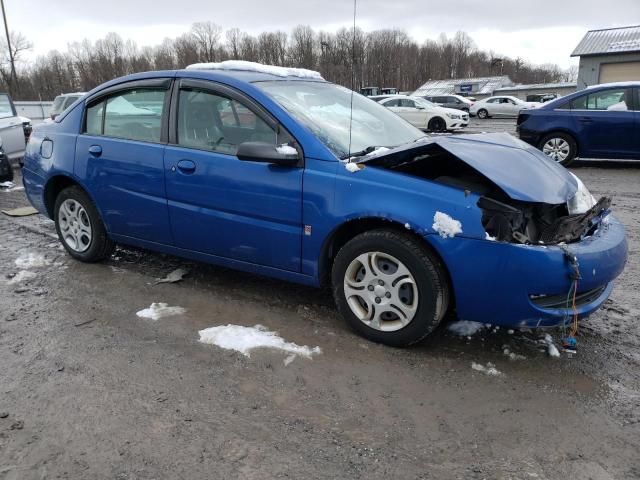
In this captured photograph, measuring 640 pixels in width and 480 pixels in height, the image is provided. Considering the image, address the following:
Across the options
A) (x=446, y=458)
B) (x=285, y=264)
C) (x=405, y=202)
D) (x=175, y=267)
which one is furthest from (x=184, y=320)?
(x=446, y=458)

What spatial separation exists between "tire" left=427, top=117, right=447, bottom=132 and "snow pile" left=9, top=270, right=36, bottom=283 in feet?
59.8

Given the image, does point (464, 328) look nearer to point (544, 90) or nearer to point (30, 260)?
point (30, 260)

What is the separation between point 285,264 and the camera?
3.26m

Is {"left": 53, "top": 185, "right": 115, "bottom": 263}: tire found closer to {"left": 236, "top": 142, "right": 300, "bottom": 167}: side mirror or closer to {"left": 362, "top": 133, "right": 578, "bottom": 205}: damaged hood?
{"left": 236, "top": 142, "right": 300, "bottom": 167}: side mirror

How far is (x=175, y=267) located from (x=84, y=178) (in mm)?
1041

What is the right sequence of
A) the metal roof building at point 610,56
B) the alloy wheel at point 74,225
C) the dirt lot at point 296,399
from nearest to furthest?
the dirt lot at point 296,399, the alloy wheel at point 74,225, the metal roof building at point 610,56

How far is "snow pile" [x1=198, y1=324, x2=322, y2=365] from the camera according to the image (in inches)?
119

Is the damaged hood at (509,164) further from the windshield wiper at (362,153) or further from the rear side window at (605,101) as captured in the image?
the rear side window at (605,101)

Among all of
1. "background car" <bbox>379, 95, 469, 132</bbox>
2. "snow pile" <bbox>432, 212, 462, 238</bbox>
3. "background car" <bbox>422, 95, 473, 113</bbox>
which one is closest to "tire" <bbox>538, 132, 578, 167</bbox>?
"snow pile" <bbox>432, 212, 462, 238</bbox>

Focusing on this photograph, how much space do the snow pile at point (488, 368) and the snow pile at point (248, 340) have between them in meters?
0.89

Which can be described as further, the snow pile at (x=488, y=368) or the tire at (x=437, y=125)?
the tire at (x=437, y=125)

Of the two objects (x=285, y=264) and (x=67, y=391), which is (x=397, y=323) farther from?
(x=67, y=391)

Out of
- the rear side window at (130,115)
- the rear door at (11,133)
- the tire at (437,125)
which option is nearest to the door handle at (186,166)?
the rear side window at (130,115)

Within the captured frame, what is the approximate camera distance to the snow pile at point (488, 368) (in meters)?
2.76
